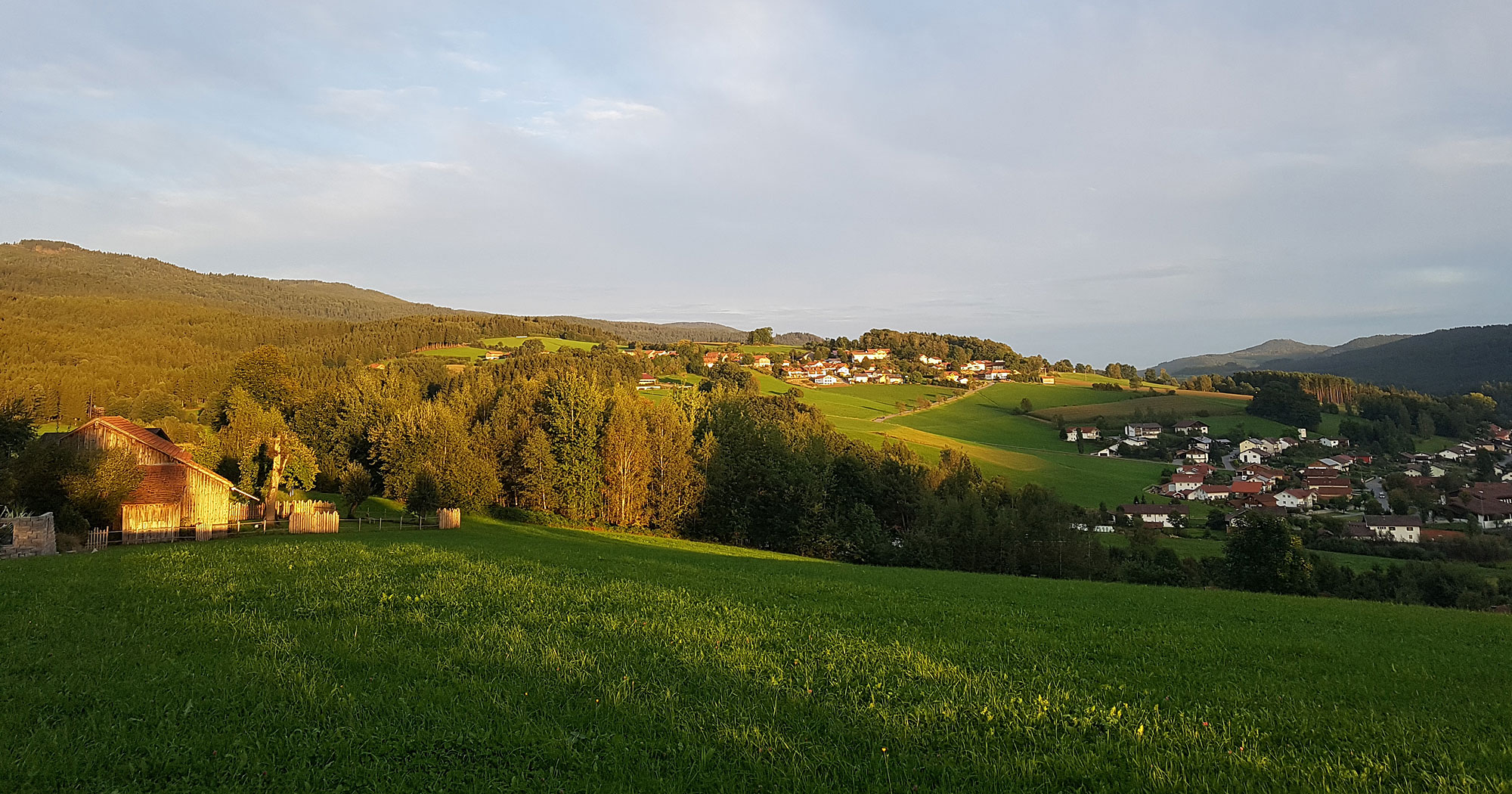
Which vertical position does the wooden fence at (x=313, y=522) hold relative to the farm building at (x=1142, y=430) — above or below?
above

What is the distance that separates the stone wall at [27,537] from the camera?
23766 millimetres

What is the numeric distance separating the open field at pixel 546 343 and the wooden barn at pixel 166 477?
9405 centimetres

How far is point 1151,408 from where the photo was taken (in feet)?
381

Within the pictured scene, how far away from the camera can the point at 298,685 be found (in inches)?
278

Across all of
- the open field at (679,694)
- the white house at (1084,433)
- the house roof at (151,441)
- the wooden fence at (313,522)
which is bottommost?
the white house at (1084,433)

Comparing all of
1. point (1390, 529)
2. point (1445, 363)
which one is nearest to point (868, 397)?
point (1390, 529)

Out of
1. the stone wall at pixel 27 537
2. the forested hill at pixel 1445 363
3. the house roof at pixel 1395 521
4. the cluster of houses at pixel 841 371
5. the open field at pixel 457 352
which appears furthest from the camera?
the forested hill at pixel 1445 363

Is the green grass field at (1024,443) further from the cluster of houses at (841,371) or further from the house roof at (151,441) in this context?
the house roof at (151,441)

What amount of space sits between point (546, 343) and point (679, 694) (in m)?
139

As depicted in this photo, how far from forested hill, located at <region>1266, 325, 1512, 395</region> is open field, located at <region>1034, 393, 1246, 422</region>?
7014 cm

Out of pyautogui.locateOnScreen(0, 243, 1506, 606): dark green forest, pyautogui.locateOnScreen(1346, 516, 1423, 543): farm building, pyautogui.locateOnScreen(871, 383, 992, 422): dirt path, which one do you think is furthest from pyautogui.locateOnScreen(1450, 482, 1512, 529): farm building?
pyautogui.locateOnScreen(871, 383, 992, 422): dirt path

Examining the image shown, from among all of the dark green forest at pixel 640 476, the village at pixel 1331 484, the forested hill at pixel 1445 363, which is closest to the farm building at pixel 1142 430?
the village at pixel 1331 484

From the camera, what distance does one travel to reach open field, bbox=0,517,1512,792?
549cm

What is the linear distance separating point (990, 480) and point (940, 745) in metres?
67.8
